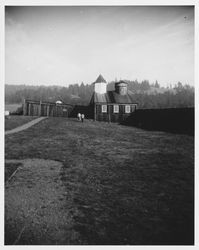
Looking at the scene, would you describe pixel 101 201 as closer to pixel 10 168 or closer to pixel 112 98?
pixel 10 168

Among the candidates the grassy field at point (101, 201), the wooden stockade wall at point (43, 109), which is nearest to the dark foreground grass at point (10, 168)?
the grassy field at point (101, 201)

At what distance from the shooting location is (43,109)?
97.8ft

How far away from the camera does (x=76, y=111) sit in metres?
39.4

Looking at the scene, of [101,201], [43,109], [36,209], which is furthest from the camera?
[43,109]

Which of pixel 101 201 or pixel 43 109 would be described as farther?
pixel 43 109

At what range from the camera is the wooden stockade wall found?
2716 centimetres

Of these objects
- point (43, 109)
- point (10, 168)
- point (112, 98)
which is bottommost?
point (10, 168)

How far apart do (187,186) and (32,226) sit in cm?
542

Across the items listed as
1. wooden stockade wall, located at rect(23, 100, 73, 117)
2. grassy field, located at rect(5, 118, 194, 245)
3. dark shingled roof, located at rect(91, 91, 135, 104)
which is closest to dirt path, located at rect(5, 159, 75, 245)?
grassy field, located at rect(5, 118, 194, 245)

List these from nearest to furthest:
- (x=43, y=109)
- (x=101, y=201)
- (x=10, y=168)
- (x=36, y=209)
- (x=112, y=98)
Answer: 1. (x=36, y=209)
2. (x=101, y=201)
3. (x=10, y=168)
4. (x=43, y=109)
5. (x=112, y=98)

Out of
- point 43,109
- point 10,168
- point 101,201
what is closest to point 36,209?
point 101,201

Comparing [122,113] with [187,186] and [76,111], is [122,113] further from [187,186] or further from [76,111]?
[187,186]

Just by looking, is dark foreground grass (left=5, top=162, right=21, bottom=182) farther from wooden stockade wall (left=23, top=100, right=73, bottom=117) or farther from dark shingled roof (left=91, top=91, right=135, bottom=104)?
dark shingled roof (left=91, top=91, right=135, bottom=104)

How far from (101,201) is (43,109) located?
27.1 m
